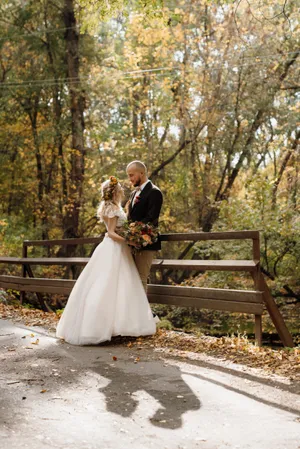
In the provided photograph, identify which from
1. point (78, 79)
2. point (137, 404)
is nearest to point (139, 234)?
point (137, 404)

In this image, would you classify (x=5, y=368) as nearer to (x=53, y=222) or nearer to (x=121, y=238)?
(x=121, y=238)

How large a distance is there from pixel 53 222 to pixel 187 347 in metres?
16.9

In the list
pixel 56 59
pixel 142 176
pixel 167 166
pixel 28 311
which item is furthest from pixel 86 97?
Answer: pixel 142 176

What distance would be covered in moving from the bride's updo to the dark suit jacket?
29 cm

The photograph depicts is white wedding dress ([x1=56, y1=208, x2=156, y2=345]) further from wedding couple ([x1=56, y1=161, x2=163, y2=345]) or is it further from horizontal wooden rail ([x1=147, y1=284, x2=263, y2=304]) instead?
horizontal wooden rail ([x1=147, y1=284, x2=263, y2=304])

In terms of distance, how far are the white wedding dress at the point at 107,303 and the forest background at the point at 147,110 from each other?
33.0ft

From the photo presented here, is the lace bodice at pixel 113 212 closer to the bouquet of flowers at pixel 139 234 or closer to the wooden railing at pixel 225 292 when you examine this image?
the bouquet of flowers at pixel 139 234

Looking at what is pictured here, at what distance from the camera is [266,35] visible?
18906 mm

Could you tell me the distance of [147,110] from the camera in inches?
901

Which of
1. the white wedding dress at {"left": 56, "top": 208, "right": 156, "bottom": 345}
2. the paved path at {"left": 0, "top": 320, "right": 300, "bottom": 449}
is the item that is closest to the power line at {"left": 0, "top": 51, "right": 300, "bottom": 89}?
the white wedding dress at {"left": 56, "top": 208, "right": 156, "bottom": 345}

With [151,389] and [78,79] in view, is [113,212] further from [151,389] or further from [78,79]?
[78,79]

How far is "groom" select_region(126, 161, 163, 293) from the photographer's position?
7.23 metres

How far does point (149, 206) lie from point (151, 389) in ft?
9.97

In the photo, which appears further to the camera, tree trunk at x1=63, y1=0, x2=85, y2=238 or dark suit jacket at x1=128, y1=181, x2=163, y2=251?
tree trunk at x1=63, y1=0, x2=85, y2=238
